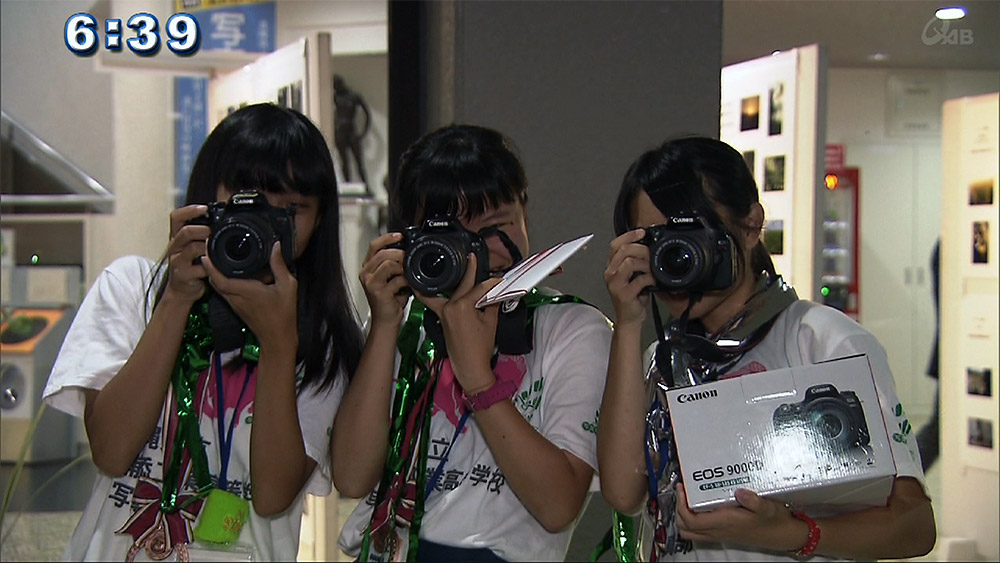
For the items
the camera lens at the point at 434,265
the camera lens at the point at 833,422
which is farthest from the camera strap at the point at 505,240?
the camera lens at the point at 833,422

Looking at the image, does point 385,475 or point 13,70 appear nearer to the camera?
point 385,475

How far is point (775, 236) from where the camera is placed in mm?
1534

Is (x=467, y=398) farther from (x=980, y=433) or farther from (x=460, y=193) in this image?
(x=980, y=433)

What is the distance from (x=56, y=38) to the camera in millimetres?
1766

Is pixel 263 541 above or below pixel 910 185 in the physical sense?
below

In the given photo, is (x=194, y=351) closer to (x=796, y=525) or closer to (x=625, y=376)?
(x=625, y=376)

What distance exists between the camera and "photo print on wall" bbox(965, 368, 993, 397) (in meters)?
1.86

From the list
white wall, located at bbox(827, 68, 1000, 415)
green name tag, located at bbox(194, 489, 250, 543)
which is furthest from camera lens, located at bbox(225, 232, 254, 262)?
white wall, located at bbox(827, 68, 1000, 415)

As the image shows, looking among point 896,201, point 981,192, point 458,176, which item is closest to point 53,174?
point 458,176

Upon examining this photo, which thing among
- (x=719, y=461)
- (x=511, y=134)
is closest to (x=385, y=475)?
(x=719, y=461)

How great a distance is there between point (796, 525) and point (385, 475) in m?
0.56

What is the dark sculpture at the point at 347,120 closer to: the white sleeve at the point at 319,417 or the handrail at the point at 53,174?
the handrail at the point at 53,174

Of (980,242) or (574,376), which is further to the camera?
(980,242)

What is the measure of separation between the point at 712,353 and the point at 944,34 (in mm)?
722
